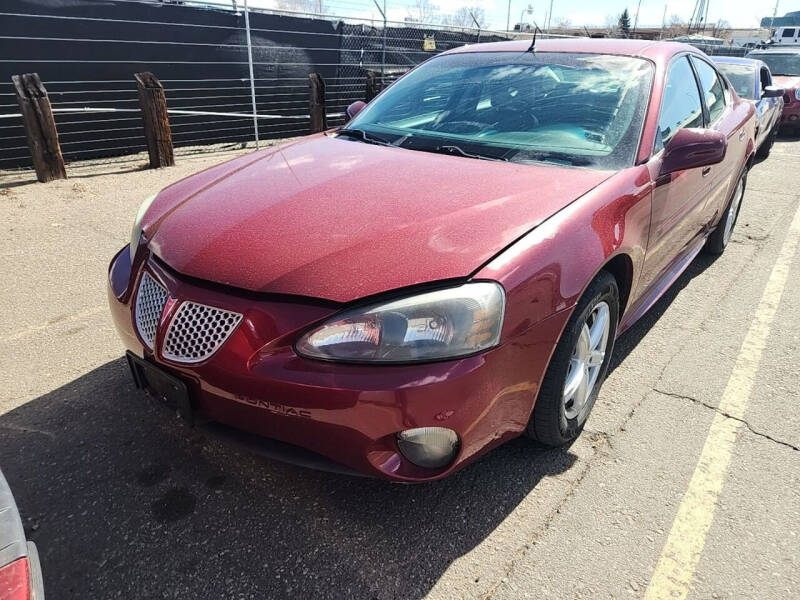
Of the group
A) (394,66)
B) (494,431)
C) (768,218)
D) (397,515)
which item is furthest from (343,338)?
(394,66)

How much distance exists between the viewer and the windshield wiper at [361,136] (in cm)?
301

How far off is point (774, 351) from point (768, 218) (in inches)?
138

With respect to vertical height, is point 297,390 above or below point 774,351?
above

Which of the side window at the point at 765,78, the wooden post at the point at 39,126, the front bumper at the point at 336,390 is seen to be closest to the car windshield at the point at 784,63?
the side window at the point at 765,78

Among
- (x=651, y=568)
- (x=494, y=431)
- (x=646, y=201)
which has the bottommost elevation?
(x=651, y=568)

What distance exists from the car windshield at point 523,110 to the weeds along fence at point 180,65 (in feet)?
19.7

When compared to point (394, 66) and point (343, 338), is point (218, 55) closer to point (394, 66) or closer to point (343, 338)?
point (394, 66)

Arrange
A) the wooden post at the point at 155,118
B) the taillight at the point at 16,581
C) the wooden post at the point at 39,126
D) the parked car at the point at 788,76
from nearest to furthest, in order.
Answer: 1. the taillight at the point at 16,581
2. the wooden post at the point at 39,126
3. the wooden post at the point at 155,118
4. the parked car at the point at 788,76

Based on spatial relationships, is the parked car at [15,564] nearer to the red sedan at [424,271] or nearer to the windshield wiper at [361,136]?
the red sedan at [424,271]

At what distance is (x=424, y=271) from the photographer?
1.79 m

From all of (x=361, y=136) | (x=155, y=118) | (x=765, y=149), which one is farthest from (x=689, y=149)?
(x=765, y=149)

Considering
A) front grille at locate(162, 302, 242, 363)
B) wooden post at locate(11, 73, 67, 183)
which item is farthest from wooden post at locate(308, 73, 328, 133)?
front grille at locate(162, 302, 242, 363)

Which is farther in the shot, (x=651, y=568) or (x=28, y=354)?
(x=28, y=354)

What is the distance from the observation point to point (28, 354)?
3158 mm
